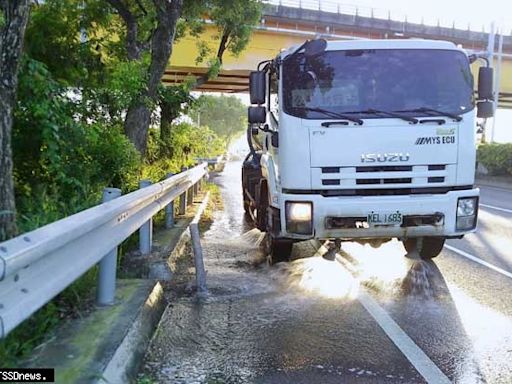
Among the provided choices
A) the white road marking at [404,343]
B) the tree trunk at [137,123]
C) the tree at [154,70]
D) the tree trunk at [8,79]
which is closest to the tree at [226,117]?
the tree at [154,70]

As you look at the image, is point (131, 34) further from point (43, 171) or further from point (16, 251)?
point (16, 251)

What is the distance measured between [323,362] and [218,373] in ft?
2.40

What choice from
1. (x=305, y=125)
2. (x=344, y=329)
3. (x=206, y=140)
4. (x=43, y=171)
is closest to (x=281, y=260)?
(x=305, y=125)

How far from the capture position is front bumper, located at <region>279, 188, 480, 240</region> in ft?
19.3

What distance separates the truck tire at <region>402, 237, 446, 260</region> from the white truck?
0.99 meters

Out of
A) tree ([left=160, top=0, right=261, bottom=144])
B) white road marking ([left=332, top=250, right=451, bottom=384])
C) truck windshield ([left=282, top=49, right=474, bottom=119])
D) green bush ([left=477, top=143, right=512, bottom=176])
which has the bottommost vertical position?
green bush ([left=477, top=143, right=512, bottom=176])

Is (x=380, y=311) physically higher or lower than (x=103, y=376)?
lower

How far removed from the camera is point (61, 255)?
3.15m

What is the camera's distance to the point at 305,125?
599cm

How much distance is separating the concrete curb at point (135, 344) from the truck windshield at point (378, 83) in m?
2.59

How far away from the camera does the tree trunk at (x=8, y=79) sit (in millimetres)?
4168

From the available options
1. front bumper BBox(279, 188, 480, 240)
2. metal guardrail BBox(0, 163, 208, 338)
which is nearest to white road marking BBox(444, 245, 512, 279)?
front bumper BBox(279, 188, 480, 240)

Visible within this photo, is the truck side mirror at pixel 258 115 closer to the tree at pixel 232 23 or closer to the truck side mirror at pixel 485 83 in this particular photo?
the truck side mirror at pixel 485 83

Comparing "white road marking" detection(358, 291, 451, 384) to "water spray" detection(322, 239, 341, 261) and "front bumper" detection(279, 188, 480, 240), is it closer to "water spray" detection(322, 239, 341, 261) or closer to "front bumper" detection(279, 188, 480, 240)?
"front bumper" detection(279, 188, 480, 240)
